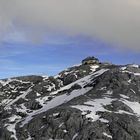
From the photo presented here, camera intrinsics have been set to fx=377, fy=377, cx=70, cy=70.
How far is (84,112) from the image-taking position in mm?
123188

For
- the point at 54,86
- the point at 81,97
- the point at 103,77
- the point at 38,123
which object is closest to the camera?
the point at 38,123

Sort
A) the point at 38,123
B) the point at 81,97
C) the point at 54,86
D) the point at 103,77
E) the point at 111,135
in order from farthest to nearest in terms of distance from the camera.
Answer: the point at 54,86
the point at 103,77
the point at 81,97
the point at 38,123
the point at 111,135

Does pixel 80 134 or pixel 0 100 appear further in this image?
pixel 0 100

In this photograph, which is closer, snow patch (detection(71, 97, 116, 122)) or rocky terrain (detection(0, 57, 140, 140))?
rocky terrain (detection(0, 57, 140, 140))

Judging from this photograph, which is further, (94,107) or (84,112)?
(94,107)

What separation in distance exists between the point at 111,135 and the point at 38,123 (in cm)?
2526

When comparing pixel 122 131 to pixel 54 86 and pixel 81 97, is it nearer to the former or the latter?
pixel 81 97

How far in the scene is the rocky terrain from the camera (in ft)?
381

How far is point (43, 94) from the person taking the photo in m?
171

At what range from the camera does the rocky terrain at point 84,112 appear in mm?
116062

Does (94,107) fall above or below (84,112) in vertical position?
above

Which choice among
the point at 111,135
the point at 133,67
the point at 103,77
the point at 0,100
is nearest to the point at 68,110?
the point at 111,135

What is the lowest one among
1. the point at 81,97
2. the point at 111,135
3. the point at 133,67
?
the point at 111,135

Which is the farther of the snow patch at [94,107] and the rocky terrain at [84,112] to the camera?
the snow patch at [94,107]
